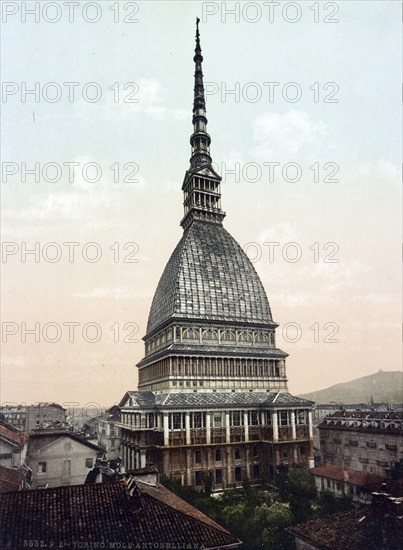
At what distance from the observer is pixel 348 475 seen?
48.1 metres

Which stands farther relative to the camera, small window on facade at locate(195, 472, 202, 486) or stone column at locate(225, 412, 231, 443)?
stone column at locate(225, 412, 231, 443)

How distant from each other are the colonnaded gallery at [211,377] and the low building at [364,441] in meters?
10.3

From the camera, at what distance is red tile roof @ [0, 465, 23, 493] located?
30.1 meters

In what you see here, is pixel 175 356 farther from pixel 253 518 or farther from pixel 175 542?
pixel 175 542

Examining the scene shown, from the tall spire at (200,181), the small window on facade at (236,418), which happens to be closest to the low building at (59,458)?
the small window on facade at (236,418)

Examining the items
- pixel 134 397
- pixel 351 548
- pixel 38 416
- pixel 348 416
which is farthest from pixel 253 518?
pixel 38 416

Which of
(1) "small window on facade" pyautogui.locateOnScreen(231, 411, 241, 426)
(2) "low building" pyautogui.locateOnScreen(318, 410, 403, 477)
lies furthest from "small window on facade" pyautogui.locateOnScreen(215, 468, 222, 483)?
(2) "low building" pyautogui.locateOnScreen(318, 410, 403, 477)

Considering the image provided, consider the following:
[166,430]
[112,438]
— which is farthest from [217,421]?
[112,438]

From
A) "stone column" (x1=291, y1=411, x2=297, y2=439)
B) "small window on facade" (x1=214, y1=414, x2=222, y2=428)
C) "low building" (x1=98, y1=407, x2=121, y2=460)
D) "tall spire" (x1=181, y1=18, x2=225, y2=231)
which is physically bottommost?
"low building" (x1=98, y1=407, x2=121, y2=460)

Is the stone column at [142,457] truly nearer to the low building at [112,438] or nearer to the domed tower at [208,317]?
the domed tower at [208,317]

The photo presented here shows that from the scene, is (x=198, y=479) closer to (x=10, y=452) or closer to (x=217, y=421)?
(x=217, y=421)

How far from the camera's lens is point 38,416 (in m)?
111

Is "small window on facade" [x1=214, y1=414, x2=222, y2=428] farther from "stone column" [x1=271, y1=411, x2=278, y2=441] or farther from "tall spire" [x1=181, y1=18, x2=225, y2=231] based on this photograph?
"tall spire" [x1=181, y1=18, x2=225, y2=231]

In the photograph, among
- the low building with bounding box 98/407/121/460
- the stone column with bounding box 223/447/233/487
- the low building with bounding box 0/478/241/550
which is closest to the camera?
the low building with bounding box 0/478/241/550
